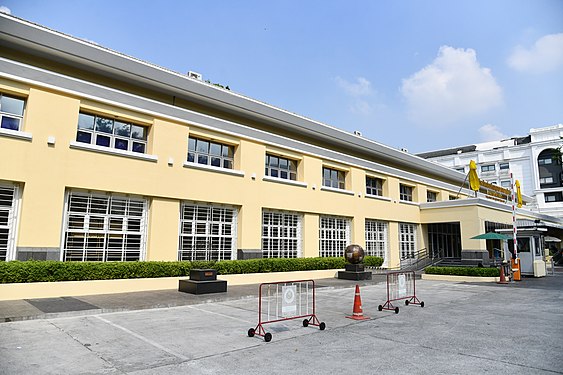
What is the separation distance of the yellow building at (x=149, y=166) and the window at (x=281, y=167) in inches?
3.0

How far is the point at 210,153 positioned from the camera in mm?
19578

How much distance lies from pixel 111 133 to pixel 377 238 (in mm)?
20449

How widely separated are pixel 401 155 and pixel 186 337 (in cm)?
2731

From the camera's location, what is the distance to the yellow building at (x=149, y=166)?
13570 mm

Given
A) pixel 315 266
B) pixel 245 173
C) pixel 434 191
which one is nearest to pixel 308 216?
pixel 315 266

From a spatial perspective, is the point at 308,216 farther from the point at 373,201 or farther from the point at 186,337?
the point at 186,337

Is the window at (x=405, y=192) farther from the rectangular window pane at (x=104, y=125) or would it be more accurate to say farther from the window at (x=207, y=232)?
the rectangular window pane at (x=104, y=125)

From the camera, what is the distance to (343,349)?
24.0 feet

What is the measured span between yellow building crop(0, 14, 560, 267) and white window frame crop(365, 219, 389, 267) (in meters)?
1.00

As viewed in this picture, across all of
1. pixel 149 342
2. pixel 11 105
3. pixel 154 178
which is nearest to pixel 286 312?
pixel 149 342

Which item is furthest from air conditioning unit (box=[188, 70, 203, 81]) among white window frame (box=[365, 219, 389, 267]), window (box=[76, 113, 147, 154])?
white window frame (box=[365, 219, 389, 267])

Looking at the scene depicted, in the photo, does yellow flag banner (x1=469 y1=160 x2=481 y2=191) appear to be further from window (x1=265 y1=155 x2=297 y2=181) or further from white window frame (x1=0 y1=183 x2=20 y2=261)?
white window frame (x1=0 y1=183 x2=20 y2=261)

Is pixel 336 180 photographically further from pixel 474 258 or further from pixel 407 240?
pixel 474 258

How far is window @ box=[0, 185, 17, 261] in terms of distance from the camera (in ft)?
42.9
